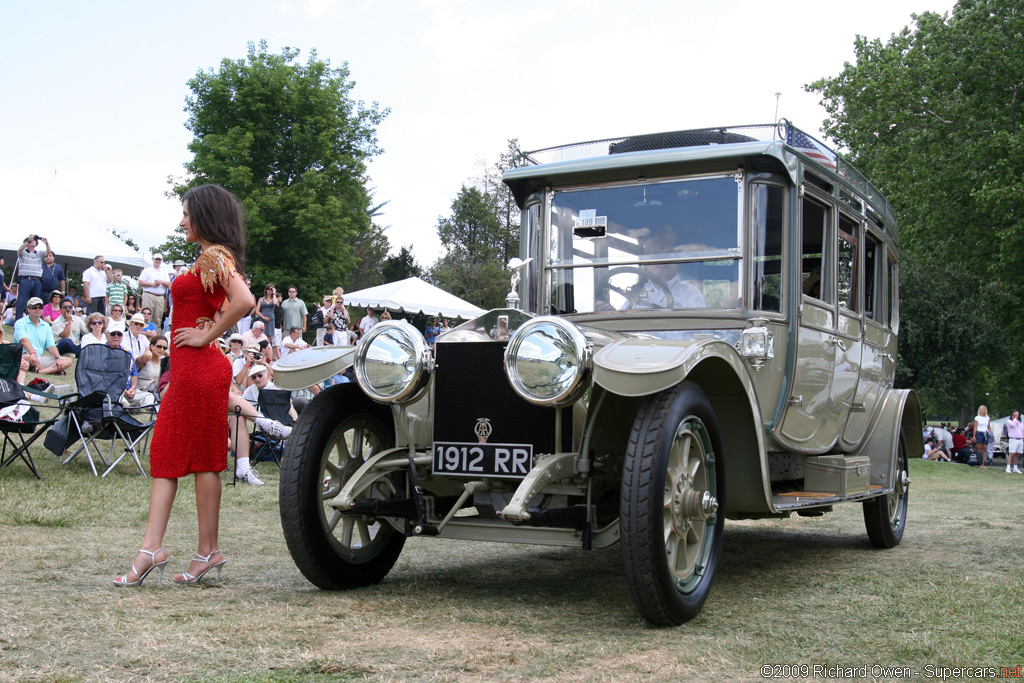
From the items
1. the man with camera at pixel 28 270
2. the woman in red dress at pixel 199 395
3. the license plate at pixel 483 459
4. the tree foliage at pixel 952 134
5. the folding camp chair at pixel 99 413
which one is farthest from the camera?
the tree foliage at pixel 952 134

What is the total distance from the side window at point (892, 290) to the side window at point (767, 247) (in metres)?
2.86

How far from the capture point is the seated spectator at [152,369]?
10.6 meters

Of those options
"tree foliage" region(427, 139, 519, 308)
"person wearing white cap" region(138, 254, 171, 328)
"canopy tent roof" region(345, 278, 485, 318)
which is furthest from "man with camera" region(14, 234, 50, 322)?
"tree foliage" region(427, 139, 519, 308)

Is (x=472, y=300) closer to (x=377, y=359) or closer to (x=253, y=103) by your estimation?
(x=253, y=103)

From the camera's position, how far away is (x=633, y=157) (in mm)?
5242

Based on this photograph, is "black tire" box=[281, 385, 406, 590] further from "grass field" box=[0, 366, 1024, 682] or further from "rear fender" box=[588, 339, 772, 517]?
"rear fender" box=[588, 339, 772, 517]

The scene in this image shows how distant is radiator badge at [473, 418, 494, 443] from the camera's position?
433cm

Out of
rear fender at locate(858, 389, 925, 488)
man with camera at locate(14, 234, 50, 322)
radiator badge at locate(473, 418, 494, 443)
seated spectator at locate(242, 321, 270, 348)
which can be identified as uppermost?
man with camera at locate(14, 234, 50, 322)

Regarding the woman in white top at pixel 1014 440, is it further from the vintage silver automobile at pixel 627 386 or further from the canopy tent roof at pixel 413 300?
the vintage silver automobile at pixel 627 386

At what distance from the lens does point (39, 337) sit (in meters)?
12.6

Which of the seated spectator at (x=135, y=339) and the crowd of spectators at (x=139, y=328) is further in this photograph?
the seated spectator at (x=135, y=339)

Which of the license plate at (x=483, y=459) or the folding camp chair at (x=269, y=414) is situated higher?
the license plate at (x=483, y=459)

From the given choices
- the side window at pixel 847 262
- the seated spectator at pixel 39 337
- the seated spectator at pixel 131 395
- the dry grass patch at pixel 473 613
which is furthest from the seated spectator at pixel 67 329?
the side window at pixel 847 262

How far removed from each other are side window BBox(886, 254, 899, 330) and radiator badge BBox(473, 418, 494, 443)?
467cm
